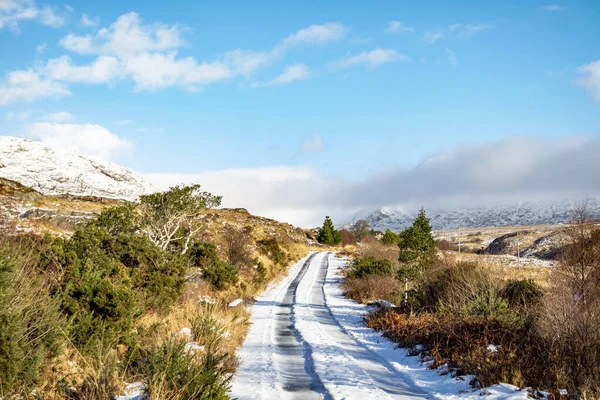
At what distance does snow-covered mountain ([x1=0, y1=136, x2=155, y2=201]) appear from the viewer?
61.7 metres

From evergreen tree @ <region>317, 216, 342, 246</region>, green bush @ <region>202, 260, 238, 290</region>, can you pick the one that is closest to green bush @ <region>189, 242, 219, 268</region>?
green bush @ <region>202, 260, 238, 290</region>

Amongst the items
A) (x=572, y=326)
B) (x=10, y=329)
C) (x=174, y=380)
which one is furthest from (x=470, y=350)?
(x=10, y=329)

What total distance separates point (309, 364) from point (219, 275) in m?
11.7

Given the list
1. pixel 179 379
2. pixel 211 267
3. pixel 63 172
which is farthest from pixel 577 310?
pixel 63 172

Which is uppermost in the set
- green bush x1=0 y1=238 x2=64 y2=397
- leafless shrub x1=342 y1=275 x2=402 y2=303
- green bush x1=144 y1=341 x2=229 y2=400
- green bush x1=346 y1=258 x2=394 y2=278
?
green bush x1=0 y1=238 x2=64 y2=397

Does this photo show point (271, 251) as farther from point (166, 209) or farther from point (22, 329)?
point (22, 329)

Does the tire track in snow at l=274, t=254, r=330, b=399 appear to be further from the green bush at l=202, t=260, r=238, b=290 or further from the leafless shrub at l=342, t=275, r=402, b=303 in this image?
the leafless shrub at l=342, t=275, r=402, b=303

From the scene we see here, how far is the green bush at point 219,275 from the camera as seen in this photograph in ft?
67.9

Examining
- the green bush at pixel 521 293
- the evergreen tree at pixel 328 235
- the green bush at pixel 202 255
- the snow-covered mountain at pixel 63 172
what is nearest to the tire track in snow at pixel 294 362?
the green bush at pixel 202 255

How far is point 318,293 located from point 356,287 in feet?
7.98

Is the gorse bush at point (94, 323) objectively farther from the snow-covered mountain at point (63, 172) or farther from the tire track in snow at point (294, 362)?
the snow-covered mountain at point (63, 172)

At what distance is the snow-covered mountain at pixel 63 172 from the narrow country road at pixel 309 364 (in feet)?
166

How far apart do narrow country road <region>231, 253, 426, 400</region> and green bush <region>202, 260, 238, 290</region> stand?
312 centimetres

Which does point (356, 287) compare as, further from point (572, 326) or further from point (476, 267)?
point (572, 326)
